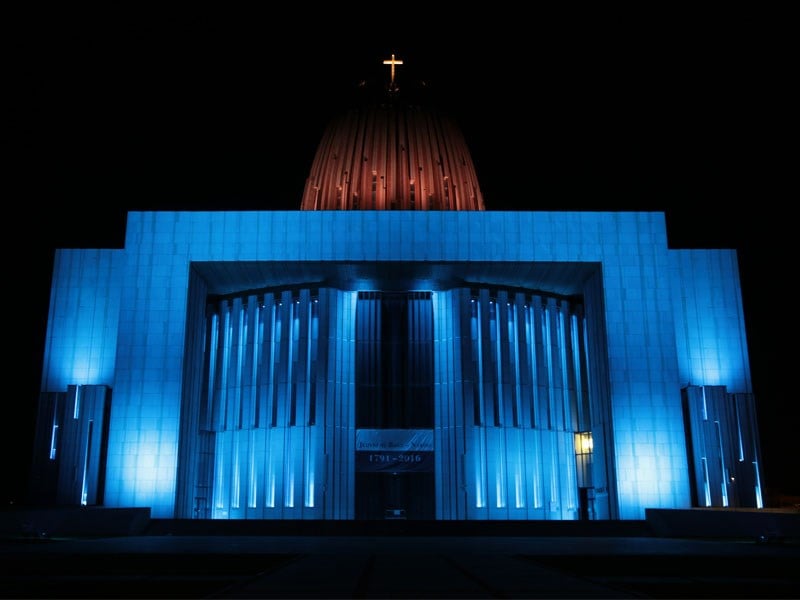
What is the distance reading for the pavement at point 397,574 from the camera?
8.61 metres

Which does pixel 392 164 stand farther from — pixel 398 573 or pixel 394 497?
pixel 398 573

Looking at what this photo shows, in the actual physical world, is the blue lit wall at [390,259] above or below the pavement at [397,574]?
above

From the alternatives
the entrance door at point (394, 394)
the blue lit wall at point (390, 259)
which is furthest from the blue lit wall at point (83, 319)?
the entrance door at point (394, 394)

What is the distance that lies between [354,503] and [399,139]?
55.1ft

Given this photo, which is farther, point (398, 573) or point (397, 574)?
point (398, 573)

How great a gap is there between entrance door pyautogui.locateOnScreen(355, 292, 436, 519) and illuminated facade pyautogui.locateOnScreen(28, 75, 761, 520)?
9 centimetres

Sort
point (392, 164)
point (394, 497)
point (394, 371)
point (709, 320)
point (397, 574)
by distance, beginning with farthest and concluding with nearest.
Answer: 1. point (392, 164)
2. point (709, 320)
3. point (394, 371)
4. point (394, 497)
5. point (397, 574)

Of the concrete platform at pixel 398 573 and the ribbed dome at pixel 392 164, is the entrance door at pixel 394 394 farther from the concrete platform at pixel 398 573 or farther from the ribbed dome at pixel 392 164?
the concrete platform at pixel 398 573

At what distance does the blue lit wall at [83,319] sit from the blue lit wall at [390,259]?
0.20ft

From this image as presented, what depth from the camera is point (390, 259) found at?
104 feet

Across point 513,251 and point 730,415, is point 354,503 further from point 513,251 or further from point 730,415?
point 730,415

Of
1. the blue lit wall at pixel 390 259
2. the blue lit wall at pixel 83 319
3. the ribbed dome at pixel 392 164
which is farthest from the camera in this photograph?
the ribbed dome at pixel 392 164

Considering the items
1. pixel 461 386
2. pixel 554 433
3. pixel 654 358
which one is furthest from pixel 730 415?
pixel 461 386

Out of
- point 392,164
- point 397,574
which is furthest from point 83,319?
point 397,574
